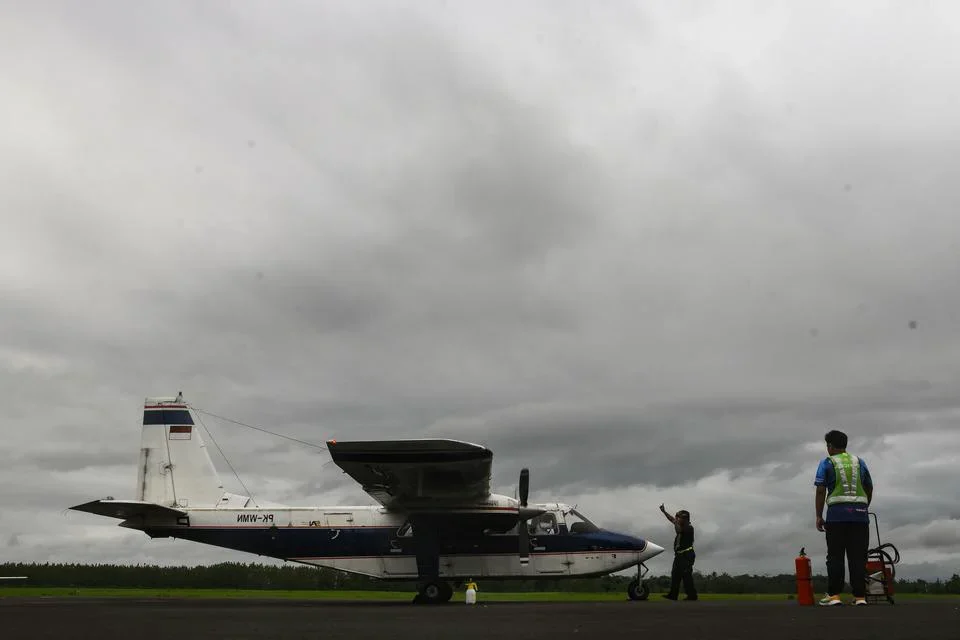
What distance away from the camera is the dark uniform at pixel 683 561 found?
19.5 m

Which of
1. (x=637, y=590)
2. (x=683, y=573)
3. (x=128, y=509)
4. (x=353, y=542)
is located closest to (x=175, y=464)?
(x=128, y=509)

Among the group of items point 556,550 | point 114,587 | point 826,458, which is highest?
point 826,458

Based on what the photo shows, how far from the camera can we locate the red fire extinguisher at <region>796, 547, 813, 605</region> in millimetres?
12062

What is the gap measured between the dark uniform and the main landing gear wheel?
5649mm

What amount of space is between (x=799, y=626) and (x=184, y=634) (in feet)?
19.0

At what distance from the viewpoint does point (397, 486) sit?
68.8ft

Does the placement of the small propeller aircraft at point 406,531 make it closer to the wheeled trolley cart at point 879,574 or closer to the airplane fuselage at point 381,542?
the airplane fuselage at point 381,542

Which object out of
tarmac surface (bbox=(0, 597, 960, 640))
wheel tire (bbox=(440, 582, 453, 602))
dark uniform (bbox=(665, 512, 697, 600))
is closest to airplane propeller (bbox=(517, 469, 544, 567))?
wheel tire (bbox=(440, 582, 453, 602))

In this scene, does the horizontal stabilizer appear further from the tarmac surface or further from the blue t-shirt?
the blue t-shirt

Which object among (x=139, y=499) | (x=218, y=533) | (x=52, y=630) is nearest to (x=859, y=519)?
(x=52, y=630)

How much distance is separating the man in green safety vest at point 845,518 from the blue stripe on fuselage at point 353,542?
1187 centimetres

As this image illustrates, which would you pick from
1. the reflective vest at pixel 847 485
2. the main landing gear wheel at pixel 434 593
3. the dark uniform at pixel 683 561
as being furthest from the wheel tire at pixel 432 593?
the reflective vest at pixel 847 485

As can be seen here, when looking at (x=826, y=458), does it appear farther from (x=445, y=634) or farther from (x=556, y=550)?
(x=556, y=550)

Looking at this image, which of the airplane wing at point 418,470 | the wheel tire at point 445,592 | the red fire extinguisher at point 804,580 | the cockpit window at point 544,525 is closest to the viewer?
the red fire extinguisher at point 804,580
